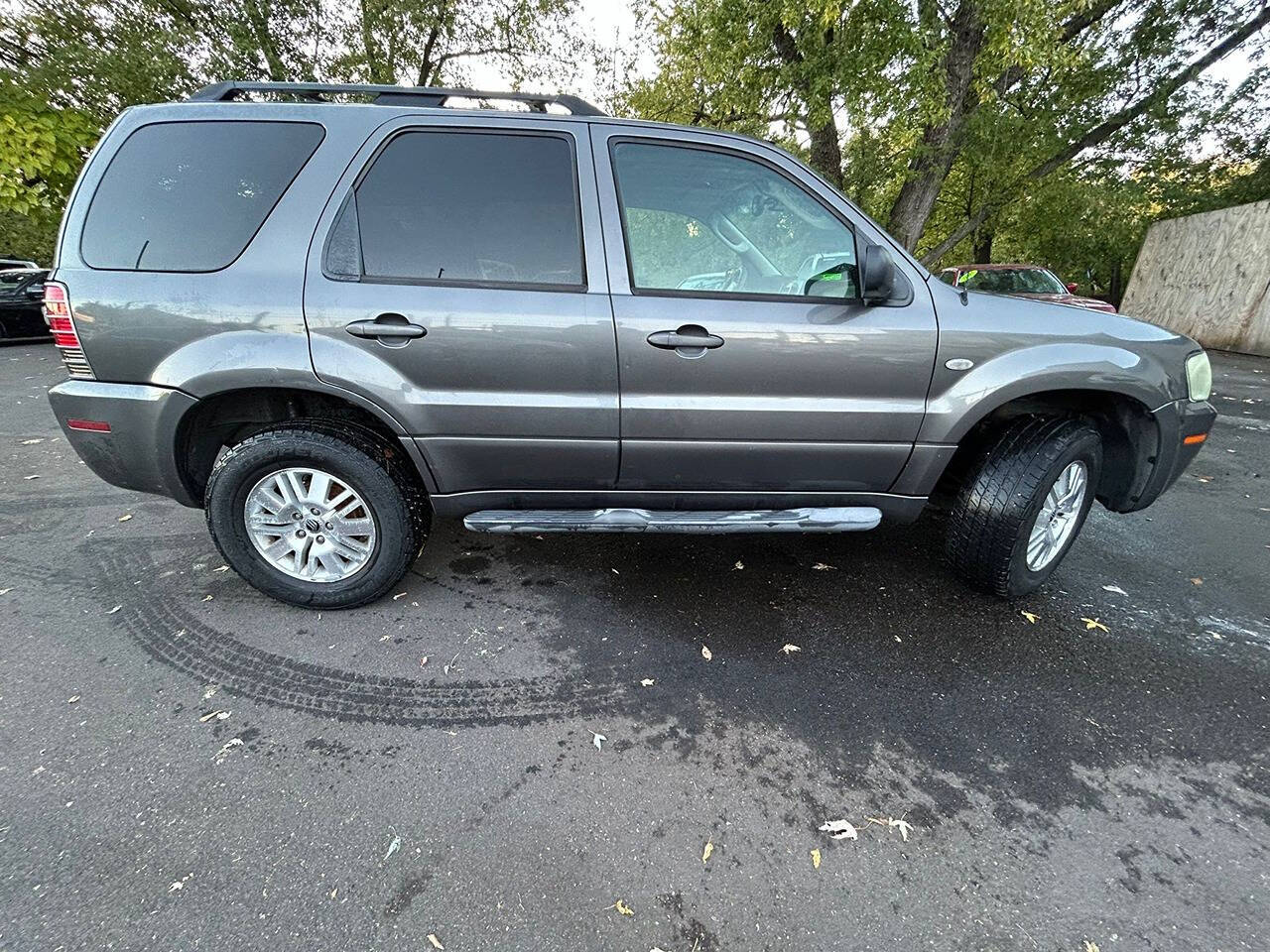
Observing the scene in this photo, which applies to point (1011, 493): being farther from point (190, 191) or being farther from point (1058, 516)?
point (190, 191)

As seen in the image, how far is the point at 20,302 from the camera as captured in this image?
1110 centimetres

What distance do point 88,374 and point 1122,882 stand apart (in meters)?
3.87

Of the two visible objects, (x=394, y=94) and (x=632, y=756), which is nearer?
(x=632, y=756)

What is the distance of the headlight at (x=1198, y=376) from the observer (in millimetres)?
2619

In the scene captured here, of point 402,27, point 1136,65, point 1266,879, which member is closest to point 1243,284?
point 1136,65

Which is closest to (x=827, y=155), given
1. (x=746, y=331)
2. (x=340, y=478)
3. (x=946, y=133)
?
(x=946, y=133)

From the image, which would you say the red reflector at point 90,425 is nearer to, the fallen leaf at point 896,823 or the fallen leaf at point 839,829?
the fallen leaf at point 839,829

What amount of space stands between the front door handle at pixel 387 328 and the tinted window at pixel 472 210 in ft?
0.59

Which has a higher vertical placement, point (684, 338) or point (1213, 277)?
point (1213, 277)

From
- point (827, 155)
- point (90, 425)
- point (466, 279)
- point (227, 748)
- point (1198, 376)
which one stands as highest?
point (827, 155)

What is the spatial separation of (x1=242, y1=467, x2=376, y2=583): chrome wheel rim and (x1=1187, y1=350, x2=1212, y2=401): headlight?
3645 mm

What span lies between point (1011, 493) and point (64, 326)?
12.9ft

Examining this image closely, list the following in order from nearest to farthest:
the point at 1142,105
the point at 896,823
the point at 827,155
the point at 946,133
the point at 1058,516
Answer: the point at 896,823 → the point at 1058,516 → the point at 946,133 → the point at 827,155 → the point at 1142,105

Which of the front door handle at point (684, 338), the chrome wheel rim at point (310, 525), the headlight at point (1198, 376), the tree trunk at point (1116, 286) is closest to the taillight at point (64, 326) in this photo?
the chrome wheel rim at point (310, 525)
